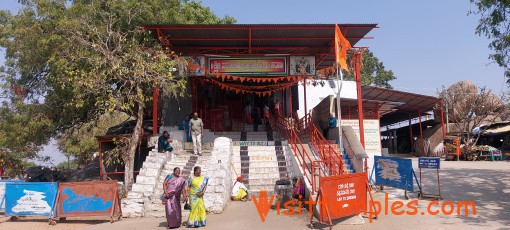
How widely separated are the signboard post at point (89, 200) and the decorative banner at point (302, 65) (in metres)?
9.10

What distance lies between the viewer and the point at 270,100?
20.8m

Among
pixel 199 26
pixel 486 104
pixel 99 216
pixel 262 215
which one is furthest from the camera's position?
pixel 486 104

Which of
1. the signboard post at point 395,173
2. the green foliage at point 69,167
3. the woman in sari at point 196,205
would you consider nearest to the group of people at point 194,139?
the woman in sari at point 196,205

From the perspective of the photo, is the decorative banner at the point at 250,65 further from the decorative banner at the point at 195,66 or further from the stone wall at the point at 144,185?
the stone wall at the point at 144,185

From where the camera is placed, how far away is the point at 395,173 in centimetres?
1170

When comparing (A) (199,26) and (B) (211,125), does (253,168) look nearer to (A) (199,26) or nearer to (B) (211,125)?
(A) (199,26)

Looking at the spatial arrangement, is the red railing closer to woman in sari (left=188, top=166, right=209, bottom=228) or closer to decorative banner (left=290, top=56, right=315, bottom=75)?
decorative banner (left=290, top=56, right=315, bottom=75)

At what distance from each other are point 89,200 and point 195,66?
24.8 ft

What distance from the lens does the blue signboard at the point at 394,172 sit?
11.1 metres

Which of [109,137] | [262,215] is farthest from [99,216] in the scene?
[109,137]

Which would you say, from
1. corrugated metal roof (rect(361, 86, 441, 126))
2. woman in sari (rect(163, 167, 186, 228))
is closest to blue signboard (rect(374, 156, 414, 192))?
woman in sari (rect(163, 167, 186, 228))

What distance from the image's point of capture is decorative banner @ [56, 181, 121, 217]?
9523 mm

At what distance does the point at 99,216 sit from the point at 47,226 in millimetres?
1163

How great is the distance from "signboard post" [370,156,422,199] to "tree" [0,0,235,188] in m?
7.20
